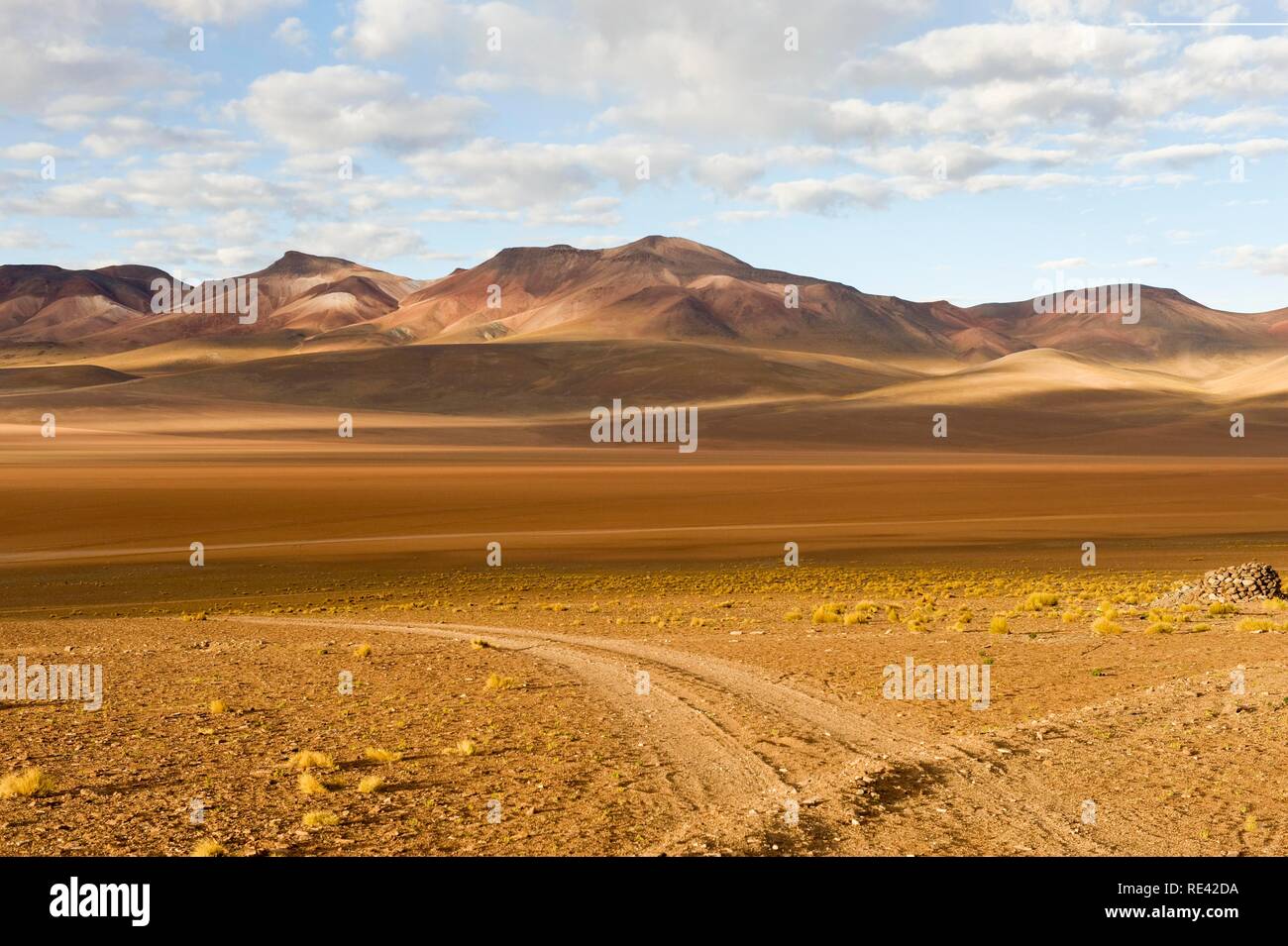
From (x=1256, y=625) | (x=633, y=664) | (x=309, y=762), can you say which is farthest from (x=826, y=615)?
(x=309, y=762)

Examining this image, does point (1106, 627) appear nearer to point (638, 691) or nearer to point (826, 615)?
point (826, 615)

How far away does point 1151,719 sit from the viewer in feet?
38.1

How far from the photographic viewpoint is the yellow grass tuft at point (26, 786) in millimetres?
9125

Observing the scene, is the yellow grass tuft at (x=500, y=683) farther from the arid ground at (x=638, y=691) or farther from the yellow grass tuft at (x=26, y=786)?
the yellow grass tuft at (x=26, y=786)

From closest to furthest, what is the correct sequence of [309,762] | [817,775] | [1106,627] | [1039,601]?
[817,775] → [309,762] → [1106,627] → [1039,601]

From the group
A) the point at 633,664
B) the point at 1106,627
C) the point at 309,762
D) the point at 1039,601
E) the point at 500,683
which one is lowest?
the point at 1039,601

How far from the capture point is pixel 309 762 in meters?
10.3

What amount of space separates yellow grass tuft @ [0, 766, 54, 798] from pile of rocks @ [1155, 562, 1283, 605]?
19925 millimetres

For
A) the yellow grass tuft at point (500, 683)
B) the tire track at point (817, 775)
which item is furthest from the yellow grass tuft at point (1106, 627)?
the yellow grass tuft at point (500, 683)

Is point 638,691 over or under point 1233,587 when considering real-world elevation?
over

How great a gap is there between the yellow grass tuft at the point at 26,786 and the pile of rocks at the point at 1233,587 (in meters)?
19.9

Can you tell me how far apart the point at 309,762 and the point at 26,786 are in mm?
2281

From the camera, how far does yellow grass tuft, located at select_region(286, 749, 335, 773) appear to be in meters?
10.2

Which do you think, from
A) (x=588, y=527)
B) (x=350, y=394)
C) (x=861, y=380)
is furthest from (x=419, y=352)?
(x=588, y=527)
